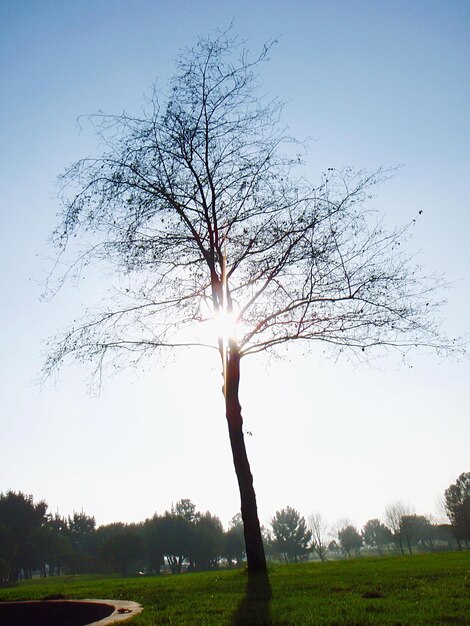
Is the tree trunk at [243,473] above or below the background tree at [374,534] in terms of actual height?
above

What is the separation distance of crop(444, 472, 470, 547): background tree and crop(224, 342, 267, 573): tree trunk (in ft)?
203

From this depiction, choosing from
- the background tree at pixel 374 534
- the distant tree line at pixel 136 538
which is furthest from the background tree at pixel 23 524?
Result: the background tree at pixel 374 534

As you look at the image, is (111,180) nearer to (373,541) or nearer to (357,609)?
(357,609)

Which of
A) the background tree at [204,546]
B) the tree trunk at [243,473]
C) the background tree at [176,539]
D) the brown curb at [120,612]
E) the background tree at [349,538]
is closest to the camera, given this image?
the brown curb at [120,612]

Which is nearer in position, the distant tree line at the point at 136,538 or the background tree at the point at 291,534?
the distant tree line at the point at 136,538

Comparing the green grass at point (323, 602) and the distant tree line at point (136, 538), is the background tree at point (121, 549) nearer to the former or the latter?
the distant tree line at point (136, 538)

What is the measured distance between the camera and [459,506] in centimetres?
6244

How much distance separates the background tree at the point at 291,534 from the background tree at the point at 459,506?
111 ft

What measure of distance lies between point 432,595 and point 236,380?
21.8 ft

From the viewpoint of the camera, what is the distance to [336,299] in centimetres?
1232

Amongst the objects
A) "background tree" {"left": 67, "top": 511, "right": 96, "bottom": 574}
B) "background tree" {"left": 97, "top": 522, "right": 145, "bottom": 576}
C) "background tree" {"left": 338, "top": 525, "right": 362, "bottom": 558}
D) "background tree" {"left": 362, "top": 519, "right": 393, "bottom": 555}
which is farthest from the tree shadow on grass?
"background tree" {"left": 362, "top": 519, "right": 393, "bottom": 555}

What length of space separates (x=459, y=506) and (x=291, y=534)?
41265 millimetres

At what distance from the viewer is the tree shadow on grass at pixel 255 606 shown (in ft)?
15.4

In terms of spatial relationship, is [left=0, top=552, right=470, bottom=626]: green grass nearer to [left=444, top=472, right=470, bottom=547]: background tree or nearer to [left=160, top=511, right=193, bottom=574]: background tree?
[left=444, top=472, right=470, bottom=547]: background tree
